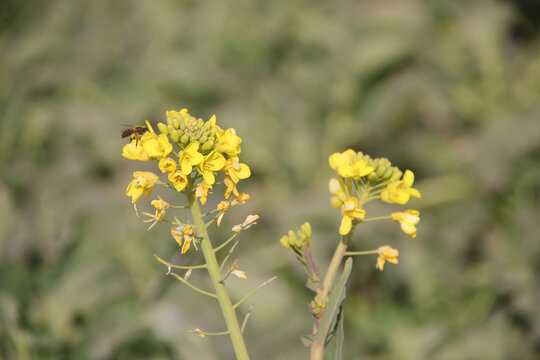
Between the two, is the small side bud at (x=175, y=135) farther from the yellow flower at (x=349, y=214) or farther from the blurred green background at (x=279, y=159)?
the blurred green background at (x=279, y=159)

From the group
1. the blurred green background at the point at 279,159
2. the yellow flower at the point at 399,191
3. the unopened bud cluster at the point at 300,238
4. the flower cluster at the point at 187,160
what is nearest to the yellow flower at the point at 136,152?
the flower cluster at the point at 187,160

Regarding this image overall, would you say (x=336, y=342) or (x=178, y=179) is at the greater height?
(x=178, y=179)

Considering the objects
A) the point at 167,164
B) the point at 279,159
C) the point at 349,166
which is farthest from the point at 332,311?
the point at 279,159

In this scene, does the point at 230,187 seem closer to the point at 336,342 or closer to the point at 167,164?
the point at 167,164

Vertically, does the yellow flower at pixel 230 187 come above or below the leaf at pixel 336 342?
above

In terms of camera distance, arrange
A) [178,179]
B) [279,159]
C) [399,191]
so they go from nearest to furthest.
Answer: [178,179] → [399,191] → [279,159]

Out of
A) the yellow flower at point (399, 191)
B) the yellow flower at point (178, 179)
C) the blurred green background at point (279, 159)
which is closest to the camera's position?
the yellow flower at point (178, 179)

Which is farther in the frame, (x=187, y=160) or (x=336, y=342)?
(x=336, y=342)

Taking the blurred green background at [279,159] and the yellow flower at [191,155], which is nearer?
the yellow flower at [191,155]
